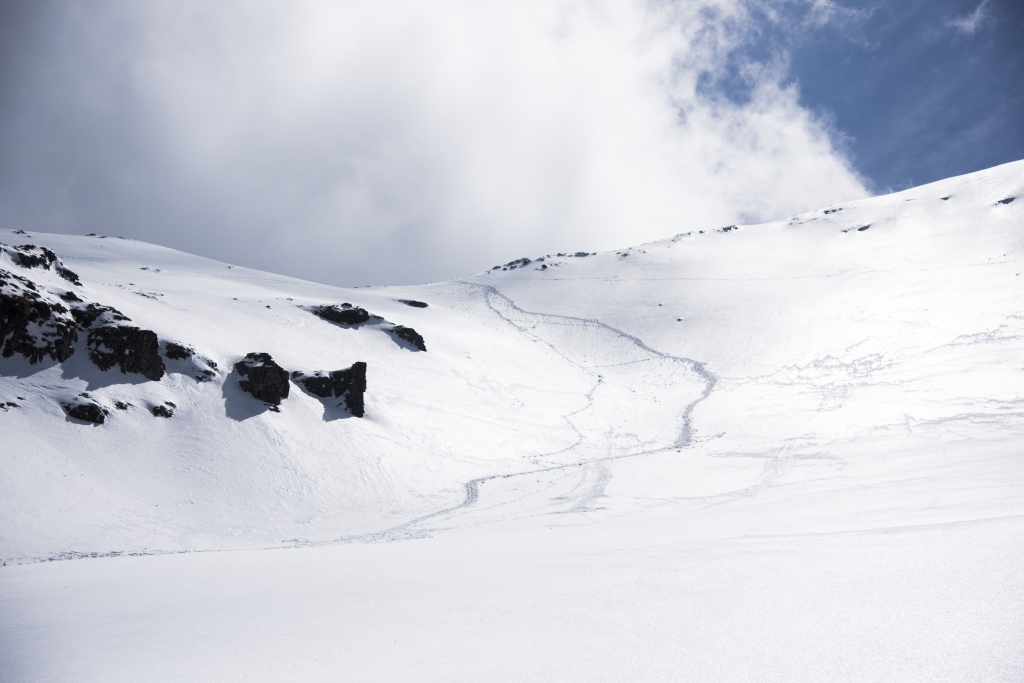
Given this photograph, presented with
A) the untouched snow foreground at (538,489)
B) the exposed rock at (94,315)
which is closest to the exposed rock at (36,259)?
the untouched snow foreground at (538,489)

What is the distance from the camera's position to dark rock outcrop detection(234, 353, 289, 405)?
88.8 ft

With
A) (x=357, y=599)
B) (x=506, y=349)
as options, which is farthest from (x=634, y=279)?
(x=357, y=599)

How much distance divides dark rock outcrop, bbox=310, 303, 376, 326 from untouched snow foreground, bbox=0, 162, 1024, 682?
191 cm

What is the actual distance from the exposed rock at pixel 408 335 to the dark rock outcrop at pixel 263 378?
15.8 metres

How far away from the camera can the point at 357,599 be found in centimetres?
748

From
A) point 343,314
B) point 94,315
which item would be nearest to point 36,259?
point 94,315

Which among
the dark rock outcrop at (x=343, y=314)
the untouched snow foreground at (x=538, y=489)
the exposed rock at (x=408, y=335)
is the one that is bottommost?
the untouched snow foreground at (x=538, y=489)

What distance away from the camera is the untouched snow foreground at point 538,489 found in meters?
5.14

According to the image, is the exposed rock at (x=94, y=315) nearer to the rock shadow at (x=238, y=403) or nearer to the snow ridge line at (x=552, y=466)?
the rock shadow at (x=238, y=403)

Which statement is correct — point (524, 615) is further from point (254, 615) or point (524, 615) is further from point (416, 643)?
point (254, 615)

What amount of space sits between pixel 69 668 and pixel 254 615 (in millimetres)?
2046

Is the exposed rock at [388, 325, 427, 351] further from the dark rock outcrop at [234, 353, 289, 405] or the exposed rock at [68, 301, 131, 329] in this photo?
the exposed rock at [68, 301, 131, 329]

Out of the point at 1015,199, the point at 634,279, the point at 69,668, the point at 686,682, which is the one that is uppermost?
the point at 1015,199

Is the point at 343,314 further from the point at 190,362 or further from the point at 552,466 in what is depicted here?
the point at 552,466
